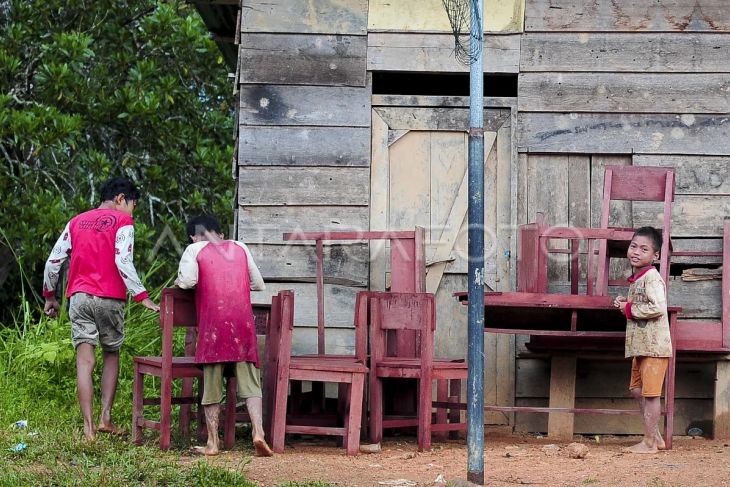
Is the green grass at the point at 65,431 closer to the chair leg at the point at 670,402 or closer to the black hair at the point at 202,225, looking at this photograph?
the black hair at the point at 202,225

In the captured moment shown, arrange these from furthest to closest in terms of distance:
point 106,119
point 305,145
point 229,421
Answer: point 106,119 < point 305,145 < point 229,421

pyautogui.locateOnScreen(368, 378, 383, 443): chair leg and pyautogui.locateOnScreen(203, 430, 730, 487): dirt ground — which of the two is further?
pyautogui.locateOnScreen(368, 378, 383, 443): chair leg

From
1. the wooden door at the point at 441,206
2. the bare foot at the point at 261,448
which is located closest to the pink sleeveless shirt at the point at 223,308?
the bare foot at the point at 261,448

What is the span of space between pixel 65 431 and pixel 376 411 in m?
1.95

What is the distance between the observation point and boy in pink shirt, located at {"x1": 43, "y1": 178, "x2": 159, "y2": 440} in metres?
6.90

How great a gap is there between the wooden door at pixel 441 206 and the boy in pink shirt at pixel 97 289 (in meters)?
1.89

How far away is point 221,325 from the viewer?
6.57 meters

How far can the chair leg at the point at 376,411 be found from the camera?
7047 mm

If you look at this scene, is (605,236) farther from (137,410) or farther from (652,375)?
(137,410)

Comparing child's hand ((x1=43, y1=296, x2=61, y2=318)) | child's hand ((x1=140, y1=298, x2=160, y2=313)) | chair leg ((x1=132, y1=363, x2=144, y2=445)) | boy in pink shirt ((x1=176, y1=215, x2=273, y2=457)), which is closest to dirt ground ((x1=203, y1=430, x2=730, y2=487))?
boy in pink shirt ((x1=176, y1=215, x2=273, y2=457))

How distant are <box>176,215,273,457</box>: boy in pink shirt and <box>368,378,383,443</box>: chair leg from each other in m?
0.78

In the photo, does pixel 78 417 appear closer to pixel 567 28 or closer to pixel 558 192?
pixel 558 192

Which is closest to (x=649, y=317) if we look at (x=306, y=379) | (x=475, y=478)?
(x=475, y=478)

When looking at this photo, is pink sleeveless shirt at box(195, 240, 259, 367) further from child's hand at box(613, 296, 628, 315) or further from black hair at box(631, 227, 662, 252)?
black hair at box(631, 227, 662, 252)
